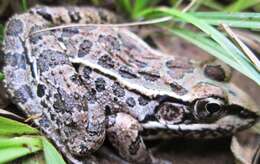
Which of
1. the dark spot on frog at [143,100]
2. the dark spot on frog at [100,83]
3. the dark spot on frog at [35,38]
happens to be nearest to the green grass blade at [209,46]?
the dark spot on frog at [143,100]

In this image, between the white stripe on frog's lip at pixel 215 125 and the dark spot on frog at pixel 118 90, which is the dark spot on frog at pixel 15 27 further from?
the white stripe on frog's lip at pixel 215 125

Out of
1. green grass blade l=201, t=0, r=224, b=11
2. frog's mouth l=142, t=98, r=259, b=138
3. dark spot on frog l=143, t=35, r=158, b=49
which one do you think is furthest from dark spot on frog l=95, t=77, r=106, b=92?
green grass blade l=201, t=0, r=224, b=11

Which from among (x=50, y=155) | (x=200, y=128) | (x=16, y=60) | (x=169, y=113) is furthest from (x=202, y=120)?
(x=16, y=60)

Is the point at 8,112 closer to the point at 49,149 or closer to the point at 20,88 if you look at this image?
the point at 20,88

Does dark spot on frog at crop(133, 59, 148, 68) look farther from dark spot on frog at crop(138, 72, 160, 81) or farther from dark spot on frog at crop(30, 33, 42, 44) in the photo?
dark spot on frog at crop(30, 33, 42, 44)

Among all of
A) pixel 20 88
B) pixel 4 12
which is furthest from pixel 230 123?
pixel 4 12
